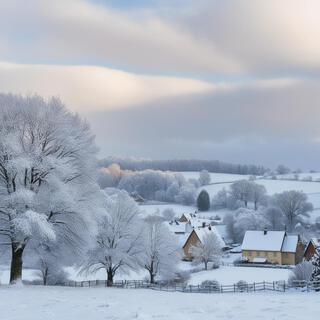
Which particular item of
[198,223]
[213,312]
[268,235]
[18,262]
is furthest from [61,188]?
[198,223]

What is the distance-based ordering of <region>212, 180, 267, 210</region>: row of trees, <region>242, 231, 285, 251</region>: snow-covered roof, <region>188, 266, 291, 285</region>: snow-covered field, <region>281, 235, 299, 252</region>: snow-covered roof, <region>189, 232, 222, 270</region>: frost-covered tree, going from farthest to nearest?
<region>212, 180, 267, 210</region>: row of trees
<region>242, 231, 285, 251</region>: snow-covered roof
<region>281, 235, 299, 252</region>: snow-covered roof
<region>189, 232, 222, 270</region>: frost-covered tree
<region>188, 266, 291, 285</region>: snow-covered field

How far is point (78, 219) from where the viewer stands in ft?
87.1

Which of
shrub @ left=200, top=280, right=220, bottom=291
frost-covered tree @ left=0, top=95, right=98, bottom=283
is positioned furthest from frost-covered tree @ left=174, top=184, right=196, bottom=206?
frost-covered tree @ left=0, top=95, right=98, bottom=283

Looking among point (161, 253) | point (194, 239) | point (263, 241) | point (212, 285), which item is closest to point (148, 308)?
point (212, 285)

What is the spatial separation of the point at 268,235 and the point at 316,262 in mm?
64024

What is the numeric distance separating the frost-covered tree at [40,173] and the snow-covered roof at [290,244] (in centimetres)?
6883

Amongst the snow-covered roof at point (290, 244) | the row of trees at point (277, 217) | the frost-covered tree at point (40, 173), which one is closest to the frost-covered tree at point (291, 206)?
the row of trees at point (277, 217)

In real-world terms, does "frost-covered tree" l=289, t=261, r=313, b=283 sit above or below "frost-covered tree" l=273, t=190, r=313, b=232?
below

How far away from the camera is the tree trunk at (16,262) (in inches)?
1001

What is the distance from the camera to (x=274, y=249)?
88812 millimetres

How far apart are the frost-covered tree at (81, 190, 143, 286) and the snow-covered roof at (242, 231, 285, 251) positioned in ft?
179

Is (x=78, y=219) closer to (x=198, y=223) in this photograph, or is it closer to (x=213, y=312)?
(x=213, y=312)

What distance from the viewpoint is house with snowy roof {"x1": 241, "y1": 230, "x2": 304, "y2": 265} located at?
8881 cm

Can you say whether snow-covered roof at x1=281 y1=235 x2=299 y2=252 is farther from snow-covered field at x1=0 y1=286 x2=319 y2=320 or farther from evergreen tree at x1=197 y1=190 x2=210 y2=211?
evergreen tree at x1=197 y1=190 x2=210 y2=211
